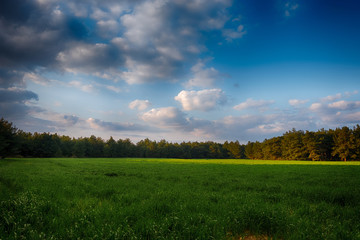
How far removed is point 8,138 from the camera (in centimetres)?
5850

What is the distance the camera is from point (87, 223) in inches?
200

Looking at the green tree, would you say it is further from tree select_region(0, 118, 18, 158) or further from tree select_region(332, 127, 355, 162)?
tree select_region(332, 127, 355, 162)

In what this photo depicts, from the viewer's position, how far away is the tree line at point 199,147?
88.1m

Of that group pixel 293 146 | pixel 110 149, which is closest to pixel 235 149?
pixel 293 146

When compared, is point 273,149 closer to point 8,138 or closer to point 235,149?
point 235,149

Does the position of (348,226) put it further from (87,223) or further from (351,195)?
(87,223)

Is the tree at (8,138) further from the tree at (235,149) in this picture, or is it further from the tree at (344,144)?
the tree at (235,149)

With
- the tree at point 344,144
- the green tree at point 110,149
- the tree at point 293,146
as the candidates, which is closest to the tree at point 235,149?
the tree at point 293,146

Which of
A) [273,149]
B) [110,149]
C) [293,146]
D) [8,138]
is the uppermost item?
[8,138]

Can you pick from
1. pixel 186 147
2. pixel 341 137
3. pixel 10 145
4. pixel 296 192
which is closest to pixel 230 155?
pixel 186 147

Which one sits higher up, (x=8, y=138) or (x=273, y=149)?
(x=8, y=138)

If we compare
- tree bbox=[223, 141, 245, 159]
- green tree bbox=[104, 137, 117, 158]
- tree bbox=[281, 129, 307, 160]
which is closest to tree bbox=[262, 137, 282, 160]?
tree bbox=[281, 129, 307, 160]

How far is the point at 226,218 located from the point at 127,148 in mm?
155807

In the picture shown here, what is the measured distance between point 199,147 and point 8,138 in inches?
5392
